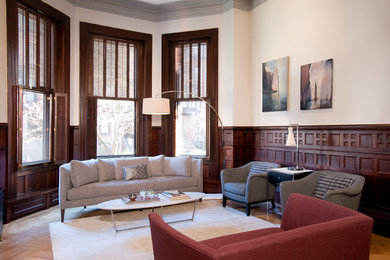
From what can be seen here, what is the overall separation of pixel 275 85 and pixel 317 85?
1028mm

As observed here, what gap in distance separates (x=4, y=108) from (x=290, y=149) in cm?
522

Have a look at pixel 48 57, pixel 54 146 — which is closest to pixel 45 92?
pixel 48 57

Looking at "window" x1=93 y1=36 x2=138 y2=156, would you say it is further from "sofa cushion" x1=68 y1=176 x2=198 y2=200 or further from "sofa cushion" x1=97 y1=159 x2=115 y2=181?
"sofa cushion" x1=68 y1=176 x2=198 y2=200

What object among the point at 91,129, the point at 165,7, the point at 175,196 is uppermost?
the point at 165,7

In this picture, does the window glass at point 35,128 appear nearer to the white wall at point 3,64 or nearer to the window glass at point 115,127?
the white wall at point 3,64

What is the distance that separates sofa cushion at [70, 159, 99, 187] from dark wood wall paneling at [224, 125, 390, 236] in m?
3.60

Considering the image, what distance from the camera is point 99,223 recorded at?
4.48 m

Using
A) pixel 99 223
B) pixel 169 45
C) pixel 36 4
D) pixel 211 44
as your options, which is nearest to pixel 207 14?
pixel 211 44

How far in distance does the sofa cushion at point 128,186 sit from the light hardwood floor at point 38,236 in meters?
0.46

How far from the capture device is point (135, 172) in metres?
5.46

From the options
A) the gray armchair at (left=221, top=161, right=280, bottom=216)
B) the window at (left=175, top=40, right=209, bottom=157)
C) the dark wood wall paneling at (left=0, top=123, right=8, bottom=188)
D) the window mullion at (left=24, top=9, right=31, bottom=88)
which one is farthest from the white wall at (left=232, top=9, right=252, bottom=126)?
the dark wood wall paneling at (left=0, top=123, right=8, bottom=188)

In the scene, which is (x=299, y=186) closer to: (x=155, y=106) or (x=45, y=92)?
(x=155, y=106)

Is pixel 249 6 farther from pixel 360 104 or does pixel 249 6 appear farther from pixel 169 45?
pixel 360 104

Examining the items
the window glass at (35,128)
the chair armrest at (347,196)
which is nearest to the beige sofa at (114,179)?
the window glass at (35,128)
